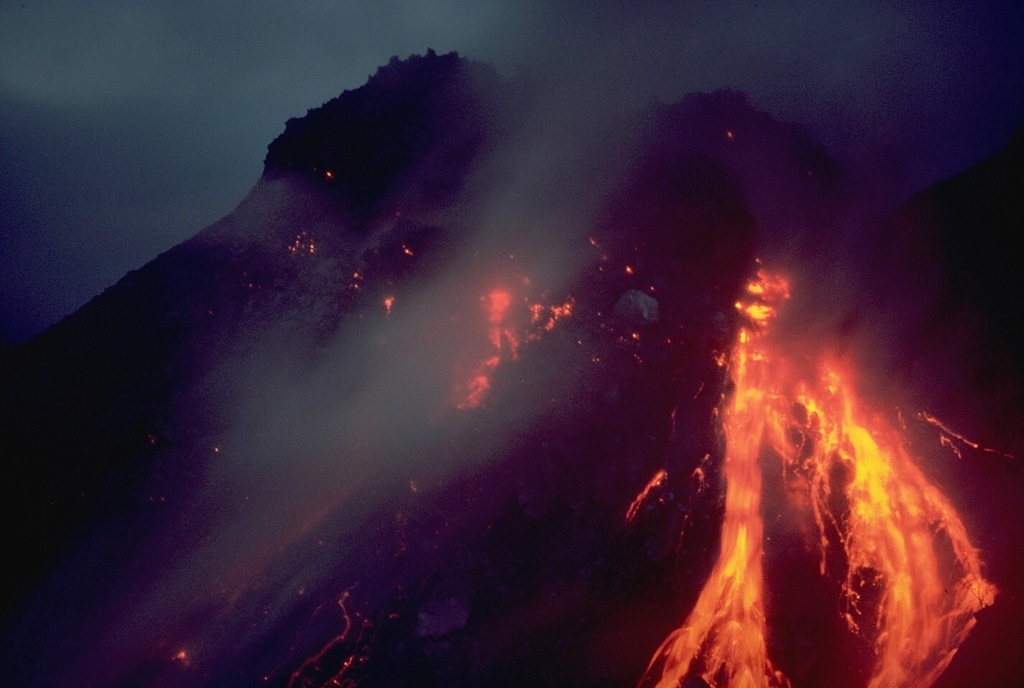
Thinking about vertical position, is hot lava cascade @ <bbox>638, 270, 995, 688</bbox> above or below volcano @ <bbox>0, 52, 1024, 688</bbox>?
below

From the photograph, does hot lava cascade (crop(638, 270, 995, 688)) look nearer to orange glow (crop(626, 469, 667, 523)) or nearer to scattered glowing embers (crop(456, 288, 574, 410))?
orange glow (crop(626, 469, 667, 523))

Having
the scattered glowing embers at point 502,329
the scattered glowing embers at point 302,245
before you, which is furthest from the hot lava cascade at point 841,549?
the scattered glowing embers at point 302,245

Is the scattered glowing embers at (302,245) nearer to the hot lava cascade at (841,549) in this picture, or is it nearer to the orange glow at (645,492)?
the orange glow at (645,492)

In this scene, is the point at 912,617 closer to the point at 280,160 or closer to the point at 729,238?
the point at 729,238

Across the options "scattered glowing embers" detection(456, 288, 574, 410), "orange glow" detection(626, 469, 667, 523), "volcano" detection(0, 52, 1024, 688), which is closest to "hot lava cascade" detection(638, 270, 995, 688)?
"volcano" detection(0, 52, 1024, 688)

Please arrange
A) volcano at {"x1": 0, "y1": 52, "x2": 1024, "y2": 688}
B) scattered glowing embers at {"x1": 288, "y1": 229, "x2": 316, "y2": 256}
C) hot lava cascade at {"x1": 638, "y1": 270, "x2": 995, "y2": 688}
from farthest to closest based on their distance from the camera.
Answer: scattered glowing embers at {"x1": 288, "y1": 229, "x2": 316, "y2": 256} < volcano at {"x1": 0, "y1": 52, "x2": 1024, "y2": 688} < hot lava cascade at {"x1": 638, "y1": 270, "x2": 995, "y2": 688}
